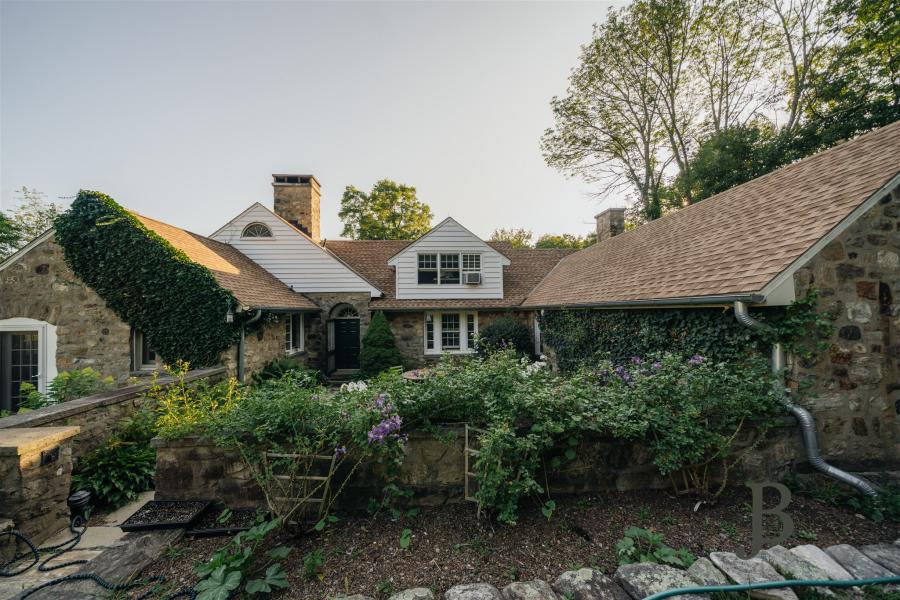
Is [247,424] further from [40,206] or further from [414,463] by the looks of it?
[40,206]

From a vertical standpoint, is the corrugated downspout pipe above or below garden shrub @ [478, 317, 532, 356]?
below

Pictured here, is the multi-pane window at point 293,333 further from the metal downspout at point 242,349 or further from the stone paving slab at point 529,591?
the stone paving slab at point 529,591

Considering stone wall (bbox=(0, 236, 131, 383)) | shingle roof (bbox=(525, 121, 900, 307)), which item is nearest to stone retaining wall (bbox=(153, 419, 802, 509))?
shingle roof (bbox=(525, 121, 900, 307))

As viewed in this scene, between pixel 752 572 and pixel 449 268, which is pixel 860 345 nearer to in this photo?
pixel 752 572

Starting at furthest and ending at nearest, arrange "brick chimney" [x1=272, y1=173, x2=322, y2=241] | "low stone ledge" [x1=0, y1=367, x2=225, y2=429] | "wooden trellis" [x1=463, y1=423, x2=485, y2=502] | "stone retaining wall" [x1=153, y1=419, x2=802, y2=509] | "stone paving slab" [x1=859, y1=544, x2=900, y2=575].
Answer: "brick chimney" [x1=272, y1=173, x2=322, y2=241] < "low stone ledge" [x1=0, y1=367, x2=225, y2=429] < "stone retaining wall" [x1=153, y1=419, x2=802, y2=509] < "wooden trellis" [x1=463, y1=423, x2=485, y2=502] < "stone paving slab" [x1=859, y1=544, x2=900, y2=575]

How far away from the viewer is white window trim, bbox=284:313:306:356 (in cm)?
1121

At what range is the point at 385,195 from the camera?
91.5 ft

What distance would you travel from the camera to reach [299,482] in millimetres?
3195

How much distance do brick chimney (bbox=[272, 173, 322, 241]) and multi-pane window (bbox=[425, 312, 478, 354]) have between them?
6.23 m

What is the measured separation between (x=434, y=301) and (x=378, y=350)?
292 centimetres

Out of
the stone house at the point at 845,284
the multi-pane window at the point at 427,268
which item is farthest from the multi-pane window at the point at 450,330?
the stone house at the point at 845,284

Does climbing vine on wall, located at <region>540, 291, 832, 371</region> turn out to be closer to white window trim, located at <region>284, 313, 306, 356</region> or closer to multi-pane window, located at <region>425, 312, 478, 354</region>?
multi-pane window, located at <region>425, 312, 478, 354</region>

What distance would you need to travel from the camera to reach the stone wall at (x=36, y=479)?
9.87ft

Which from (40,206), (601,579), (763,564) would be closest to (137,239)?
(601,579)
